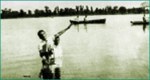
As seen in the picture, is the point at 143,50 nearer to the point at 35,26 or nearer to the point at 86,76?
the point at 86,76

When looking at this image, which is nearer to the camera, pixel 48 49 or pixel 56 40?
pixel 48 49

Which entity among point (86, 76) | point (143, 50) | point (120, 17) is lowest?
point (86, 76)

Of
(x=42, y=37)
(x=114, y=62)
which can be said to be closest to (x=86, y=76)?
(x=114, y=62)

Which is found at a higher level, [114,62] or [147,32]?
[147,32]

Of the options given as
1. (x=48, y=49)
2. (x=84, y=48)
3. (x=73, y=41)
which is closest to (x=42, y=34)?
(x=48, y=49)

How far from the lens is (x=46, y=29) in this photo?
210 inches

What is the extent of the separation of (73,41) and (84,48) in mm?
168

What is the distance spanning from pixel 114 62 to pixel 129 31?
1.44 ft

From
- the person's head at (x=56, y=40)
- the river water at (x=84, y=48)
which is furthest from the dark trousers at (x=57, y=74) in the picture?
the person's head at (x=56, y=40)

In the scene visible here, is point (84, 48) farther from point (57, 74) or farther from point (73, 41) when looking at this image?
point (57, 74)

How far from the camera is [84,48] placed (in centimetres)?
550

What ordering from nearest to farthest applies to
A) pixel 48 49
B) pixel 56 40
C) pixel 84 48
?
pixel 48 49
pixel 56 40
pixel 84 48

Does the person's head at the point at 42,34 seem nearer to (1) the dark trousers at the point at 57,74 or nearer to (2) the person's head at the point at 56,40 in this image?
(2) the person's head at the point at 56,40

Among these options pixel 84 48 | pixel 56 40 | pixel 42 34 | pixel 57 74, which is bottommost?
pixel 57 74
